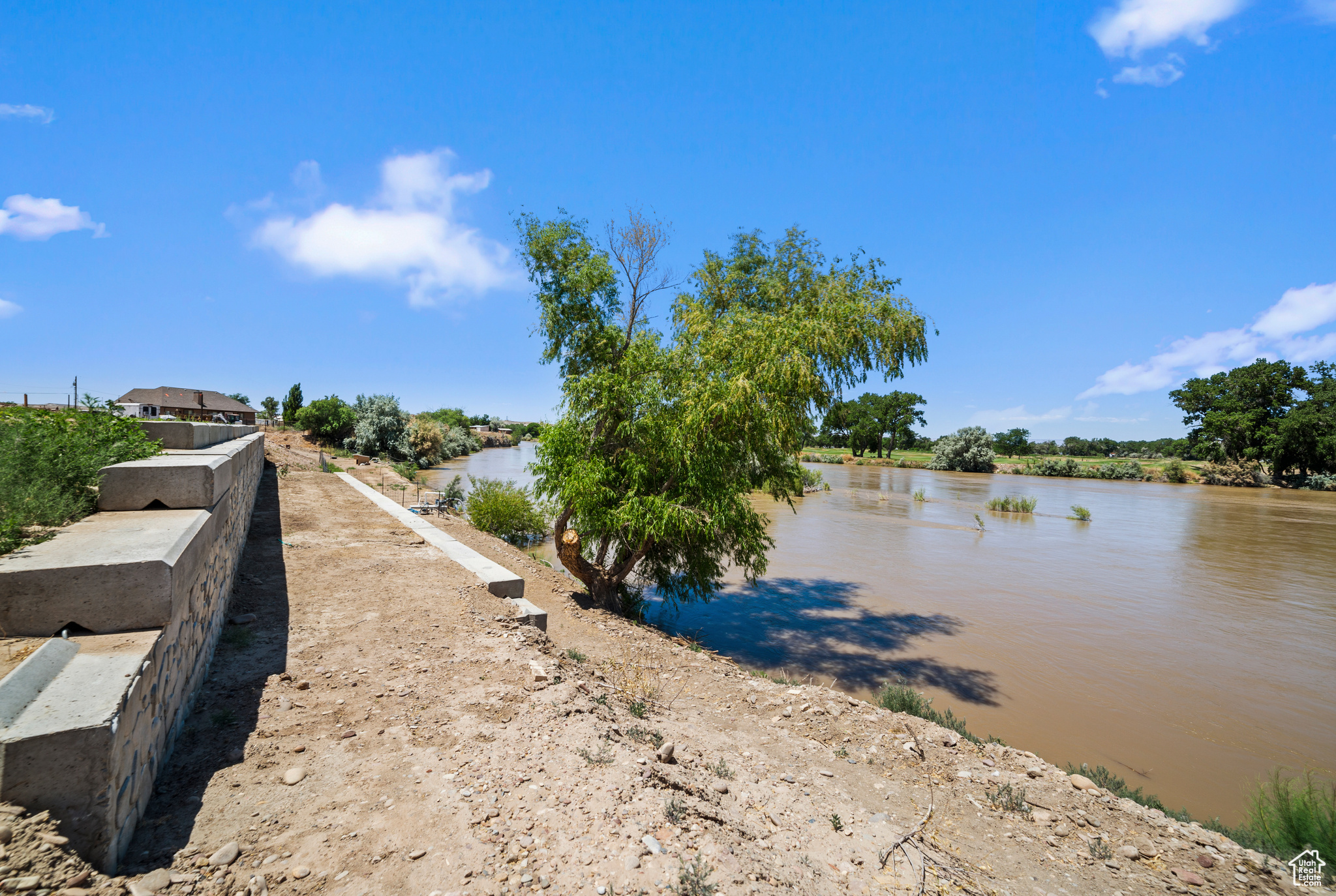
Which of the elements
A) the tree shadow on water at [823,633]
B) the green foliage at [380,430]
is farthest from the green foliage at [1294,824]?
the green foliage at [380,430]

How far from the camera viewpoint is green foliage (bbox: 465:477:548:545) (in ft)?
49.7

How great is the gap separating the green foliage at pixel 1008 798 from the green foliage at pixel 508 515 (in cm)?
1222

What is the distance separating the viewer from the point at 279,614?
17.8 ft

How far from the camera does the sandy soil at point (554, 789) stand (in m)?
2.54

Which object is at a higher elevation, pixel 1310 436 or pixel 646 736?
pixel 1310 436

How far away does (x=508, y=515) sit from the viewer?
15.2 meters

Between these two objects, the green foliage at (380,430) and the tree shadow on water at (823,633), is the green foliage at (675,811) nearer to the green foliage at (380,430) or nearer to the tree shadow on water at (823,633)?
the tree shadow on water at (823,633)

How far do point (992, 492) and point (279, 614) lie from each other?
43210mm

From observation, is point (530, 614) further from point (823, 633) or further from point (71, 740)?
point (823, 633)

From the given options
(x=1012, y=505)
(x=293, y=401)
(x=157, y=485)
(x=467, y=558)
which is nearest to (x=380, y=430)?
(x=293, y=401)

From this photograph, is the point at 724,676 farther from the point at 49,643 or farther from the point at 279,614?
the point at 49,643

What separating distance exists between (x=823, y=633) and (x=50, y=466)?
10620 mm

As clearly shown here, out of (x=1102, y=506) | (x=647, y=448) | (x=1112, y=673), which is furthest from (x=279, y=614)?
(x=1102, y=506)

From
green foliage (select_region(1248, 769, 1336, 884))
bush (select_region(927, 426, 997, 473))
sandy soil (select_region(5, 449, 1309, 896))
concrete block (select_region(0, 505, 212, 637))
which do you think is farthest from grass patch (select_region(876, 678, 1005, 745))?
bush (select_region(927, 426, 997, 473))
